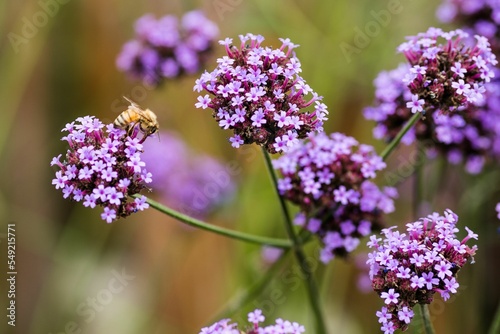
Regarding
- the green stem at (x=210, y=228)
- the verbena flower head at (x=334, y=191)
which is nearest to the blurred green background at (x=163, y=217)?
the verbena flower head at (x=334, y=191)

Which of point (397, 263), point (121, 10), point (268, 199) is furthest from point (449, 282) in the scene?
point (121, 10)

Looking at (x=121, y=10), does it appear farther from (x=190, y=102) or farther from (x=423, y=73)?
(x=423, y=73)

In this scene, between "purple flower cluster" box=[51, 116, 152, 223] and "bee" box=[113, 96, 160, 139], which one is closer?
"purple flower cluster" box=[51, 116, 152, 223]

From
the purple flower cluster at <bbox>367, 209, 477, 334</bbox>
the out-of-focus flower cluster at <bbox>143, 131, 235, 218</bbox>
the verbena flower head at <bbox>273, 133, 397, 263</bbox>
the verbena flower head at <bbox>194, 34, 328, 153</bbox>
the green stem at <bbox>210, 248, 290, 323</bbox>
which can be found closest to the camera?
the purple flower cluster at <bbox>367, 209, 477, 334</bbox>

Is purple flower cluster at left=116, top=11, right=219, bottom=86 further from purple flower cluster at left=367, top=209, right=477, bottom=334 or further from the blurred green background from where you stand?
purple flower cluster at left=367, top=209, right=477, bottom=334

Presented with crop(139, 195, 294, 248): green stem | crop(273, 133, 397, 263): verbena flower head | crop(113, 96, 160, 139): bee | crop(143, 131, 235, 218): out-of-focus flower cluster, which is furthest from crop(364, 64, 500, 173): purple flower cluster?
crop(143, 131, 235, 218): out-of-focus flower cluster

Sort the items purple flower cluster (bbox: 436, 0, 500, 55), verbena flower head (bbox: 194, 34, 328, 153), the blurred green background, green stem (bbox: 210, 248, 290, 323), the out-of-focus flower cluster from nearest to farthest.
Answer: verbena flower head (bbox: 194, 34, 328, 153) → green stem (bbox: 210, 248, 290, 323) → purple flower cluster (bbox: 436, 0, 500, 55) → the blurred green background → the out-of-focus flower cluster

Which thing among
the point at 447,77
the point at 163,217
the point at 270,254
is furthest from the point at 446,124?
the point at 163,217

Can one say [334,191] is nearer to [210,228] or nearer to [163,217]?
[210,228]
